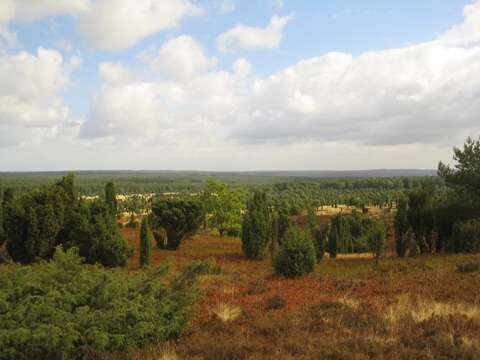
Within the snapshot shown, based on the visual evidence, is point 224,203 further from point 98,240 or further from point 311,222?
point 98,240

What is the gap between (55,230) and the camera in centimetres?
2202

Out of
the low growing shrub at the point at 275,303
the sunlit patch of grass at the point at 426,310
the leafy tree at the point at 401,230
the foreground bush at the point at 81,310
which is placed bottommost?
the leafy tree at the point at 401,230

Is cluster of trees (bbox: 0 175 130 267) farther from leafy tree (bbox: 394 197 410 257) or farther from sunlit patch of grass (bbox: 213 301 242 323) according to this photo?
leafy tree (bbox: 394 197 410 257)

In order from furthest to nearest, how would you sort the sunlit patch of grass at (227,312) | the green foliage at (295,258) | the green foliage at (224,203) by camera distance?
1. the green foliage at (224,203)
2. the green foliage at (295,258)
3. the sunlit patch of grass at (227,312)

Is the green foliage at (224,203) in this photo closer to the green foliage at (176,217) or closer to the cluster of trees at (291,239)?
the cluster of trees at (291,239)

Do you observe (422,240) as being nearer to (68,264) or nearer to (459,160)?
(459,160)

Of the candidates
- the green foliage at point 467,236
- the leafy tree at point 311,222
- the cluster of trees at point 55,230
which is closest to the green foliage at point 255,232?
the cluster of trees at point 55,230

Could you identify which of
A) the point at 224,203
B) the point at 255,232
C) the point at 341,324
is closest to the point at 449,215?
the point at 255,232

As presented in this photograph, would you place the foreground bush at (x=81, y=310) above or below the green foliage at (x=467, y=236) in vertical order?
above

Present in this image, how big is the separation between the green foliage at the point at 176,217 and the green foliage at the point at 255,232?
6387 millimetres

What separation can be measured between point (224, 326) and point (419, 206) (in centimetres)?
2798

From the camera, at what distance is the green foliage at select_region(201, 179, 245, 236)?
47.7 meters

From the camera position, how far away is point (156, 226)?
121 ft

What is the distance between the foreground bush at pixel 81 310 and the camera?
19.3 ft
